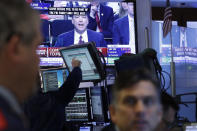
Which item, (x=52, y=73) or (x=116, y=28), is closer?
(x=52, y=73)

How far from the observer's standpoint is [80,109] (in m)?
4.27

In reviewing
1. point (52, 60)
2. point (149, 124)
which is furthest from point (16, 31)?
point (52, 60)

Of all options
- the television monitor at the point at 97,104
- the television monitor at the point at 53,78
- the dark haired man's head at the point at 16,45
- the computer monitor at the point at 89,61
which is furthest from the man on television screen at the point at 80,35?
the dark haired man's head at the point at 16,45

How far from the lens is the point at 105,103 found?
4.02 meters

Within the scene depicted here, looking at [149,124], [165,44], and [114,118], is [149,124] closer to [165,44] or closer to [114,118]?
[114,118]

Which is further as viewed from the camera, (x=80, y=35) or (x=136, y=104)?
(x=80, y=35)

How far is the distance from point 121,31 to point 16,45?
184 inches

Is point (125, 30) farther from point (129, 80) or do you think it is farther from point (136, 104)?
point (136, 104)

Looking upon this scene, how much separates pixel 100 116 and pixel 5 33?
11.1ft

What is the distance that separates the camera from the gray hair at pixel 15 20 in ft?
2.44

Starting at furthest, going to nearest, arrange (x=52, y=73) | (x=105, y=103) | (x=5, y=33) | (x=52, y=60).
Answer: (x=52, y=60) → (x=52, y=73) → (x=105, y=103) → (x=5, y=33)

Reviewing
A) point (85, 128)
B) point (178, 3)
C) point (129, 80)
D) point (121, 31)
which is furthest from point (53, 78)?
point (178, 3)

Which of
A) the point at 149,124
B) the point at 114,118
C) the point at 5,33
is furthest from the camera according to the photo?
the point at 114,118

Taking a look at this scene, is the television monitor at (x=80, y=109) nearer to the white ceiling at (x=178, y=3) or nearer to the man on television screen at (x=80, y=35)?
the man on television screen at (x=80, y=35)
